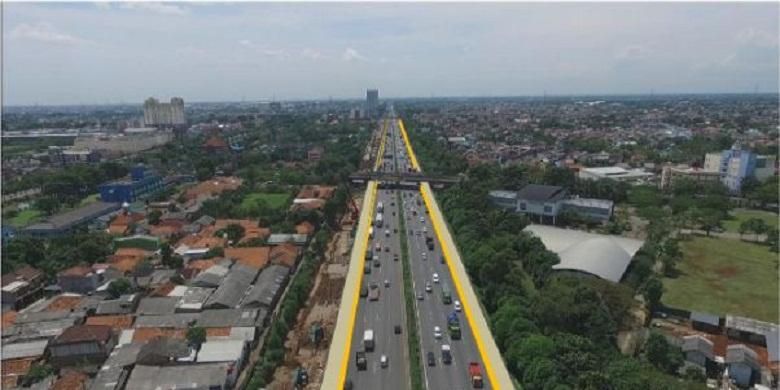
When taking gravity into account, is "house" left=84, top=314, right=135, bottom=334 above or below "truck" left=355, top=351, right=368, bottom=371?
above

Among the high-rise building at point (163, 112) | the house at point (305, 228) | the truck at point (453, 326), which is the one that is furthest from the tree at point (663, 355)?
the high-rise building at point (163, 112)

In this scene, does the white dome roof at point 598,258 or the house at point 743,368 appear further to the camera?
the white dome roof at point 598,258

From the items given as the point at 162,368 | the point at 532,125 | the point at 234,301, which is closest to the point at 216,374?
the point at 162,368

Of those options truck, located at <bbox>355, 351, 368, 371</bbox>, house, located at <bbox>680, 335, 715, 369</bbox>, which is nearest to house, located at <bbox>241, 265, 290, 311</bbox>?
truck, located at <bbox>355, 351, 368, 371</bbox>

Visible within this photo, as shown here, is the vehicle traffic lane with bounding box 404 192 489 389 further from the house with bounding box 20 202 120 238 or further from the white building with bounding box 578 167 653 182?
the white building with bounding box 578 167 653 182

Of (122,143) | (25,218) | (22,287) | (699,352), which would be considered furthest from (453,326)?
(122,143)

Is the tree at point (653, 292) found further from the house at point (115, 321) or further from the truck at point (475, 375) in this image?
the house at point (115, 321)
